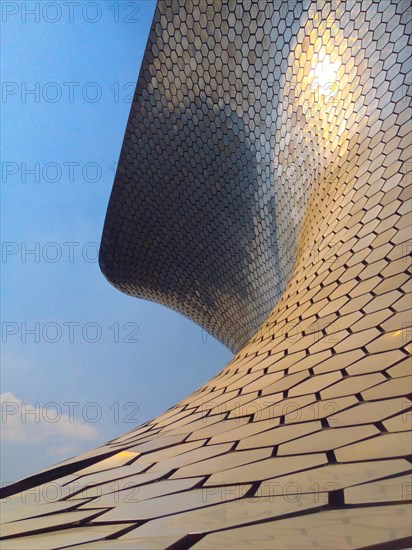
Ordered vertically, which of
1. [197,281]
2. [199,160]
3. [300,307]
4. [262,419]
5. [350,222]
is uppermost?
[199,160]

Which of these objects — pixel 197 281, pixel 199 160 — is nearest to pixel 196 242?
pixel 197 281

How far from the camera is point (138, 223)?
40.0 feet

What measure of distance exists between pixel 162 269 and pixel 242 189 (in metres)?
4.31

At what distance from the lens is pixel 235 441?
2795 mm

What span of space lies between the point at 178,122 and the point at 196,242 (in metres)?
2.65

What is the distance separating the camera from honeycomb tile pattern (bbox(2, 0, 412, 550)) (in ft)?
6.01

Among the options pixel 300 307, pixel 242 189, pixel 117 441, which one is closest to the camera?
pixel 117 441

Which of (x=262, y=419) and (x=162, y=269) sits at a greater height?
(x=162, y=269)

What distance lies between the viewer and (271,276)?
30.4 feet

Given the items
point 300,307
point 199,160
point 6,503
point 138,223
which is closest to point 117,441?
point 6,503

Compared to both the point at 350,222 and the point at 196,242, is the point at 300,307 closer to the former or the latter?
the point at 350,222

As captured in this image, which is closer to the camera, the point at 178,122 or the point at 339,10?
the point at 339,10

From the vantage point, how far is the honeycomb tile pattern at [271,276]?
1831mm

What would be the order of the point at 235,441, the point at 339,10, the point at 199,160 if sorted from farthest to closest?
the point at 199,160
the point at 339,10
the point at 235,441
